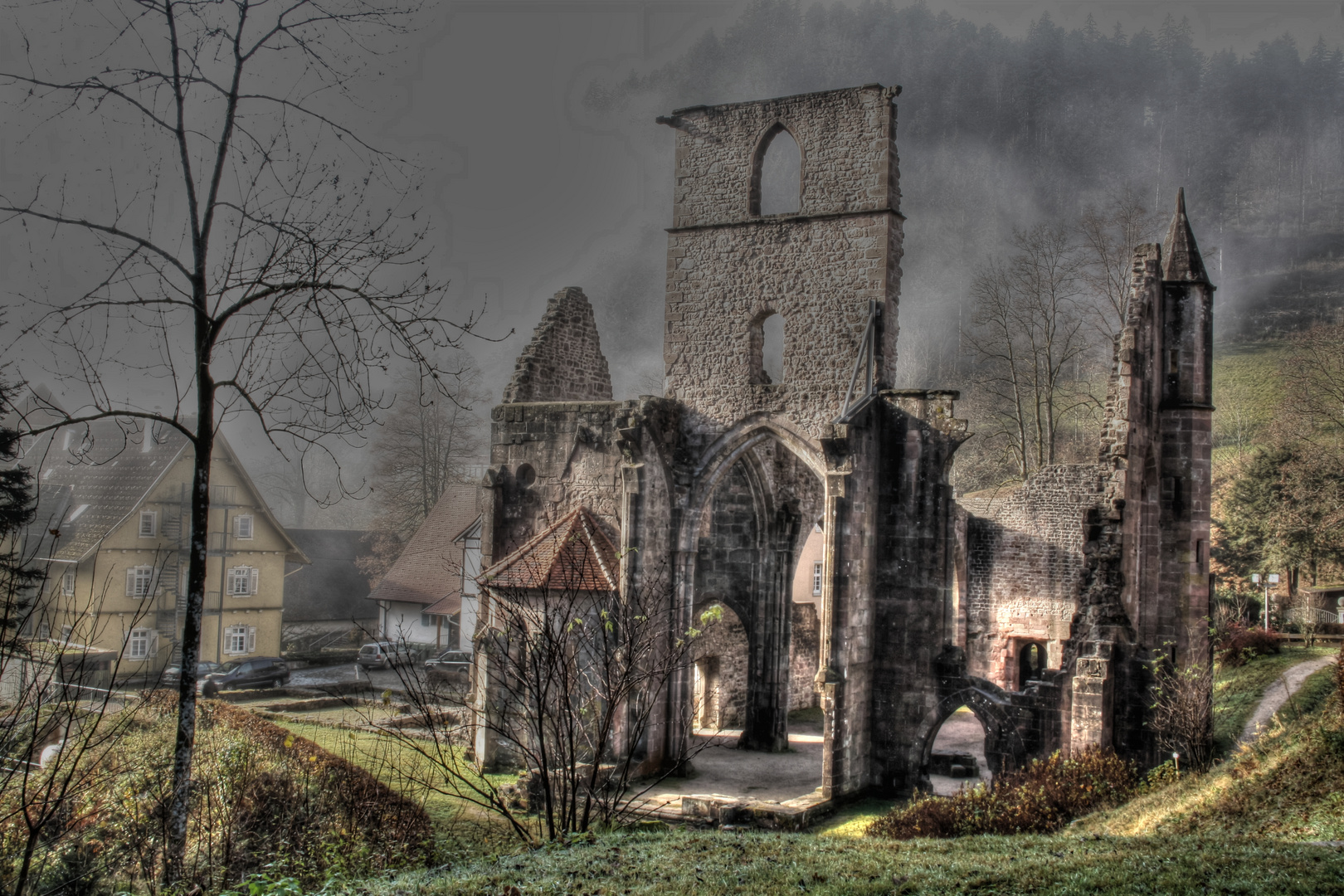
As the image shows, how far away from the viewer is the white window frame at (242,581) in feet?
102

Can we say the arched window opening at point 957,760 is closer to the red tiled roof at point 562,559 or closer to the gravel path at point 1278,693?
the gravel path at point 1278,693

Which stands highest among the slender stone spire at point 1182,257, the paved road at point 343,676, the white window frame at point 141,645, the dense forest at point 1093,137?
A: the dense forest at point 1093,137

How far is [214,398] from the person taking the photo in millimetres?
8586

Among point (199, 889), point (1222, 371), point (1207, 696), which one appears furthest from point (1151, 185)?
point (199, 889)

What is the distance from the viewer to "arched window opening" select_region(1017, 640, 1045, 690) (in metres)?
25.6

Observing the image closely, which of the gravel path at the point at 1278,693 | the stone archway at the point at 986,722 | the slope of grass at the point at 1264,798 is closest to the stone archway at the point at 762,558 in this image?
the stone archway at the point at 986,722

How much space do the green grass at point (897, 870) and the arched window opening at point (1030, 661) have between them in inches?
673

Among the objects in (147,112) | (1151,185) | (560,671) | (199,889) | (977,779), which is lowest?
(977,779)

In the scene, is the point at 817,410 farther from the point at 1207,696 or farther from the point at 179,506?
the point at 179,506

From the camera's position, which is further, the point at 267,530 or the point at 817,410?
the point at 267,530

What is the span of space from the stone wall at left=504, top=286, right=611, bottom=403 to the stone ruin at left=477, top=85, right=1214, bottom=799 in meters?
0.12

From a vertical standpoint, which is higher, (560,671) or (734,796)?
(560,671)

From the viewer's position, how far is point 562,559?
17.0m

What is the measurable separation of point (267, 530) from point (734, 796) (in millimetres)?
21097
